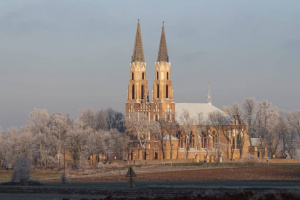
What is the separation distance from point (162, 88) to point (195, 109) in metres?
11.1

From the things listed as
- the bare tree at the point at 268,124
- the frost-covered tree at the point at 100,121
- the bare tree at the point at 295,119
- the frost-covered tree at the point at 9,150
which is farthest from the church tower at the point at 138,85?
the bare tree at the point at 295,119

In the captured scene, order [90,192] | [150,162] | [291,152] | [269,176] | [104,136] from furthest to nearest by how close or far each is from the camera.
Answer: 1. [291,152]
2. [104,136]
3. [150,162]
4. [269,176]
5. [90,192]

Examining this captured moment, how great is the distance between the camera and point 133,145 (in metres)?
131

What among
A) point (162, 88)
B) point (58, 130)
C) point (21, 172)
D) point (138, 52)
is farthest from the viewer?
point (138, 52)

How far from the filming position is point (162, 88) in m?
132

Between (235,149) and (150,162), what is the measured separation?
82.0 ft

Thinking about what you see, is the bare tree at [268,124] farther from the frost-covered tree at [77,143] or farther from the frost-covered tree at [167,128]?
the frost-covered tree at [77,143]

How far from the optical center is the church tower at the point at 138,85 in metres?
133

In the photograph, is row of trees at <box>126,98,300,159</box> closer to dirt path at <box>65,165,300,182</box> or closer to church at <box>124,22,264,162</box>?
church at <box>124,22,264,162</box>

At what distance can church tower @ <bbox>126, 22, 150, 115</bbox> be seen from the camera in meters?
133

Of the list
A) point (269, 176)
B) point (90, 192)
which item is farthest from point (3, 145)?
point (90, 192)

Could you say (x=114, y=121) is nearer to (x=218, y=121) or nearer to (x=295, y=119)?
(x=218, y=121)

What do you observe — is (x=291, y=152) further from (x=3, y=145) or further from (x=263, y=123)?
(x=3, y=145)

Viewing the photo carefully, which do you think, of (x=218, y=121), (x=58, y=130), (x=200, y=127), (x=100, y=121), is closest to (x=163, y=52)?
(x=200, y=127)
